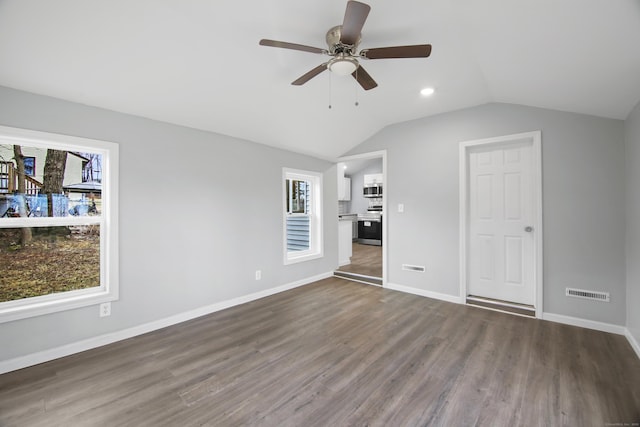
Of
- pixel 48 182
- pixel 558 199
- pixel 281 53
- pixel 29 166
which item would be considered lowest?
pixel 558 199

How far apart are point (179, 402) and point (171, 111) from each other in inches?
104

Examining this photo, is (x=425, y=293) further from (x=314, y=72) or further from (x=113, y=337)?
(x=113, y=337)

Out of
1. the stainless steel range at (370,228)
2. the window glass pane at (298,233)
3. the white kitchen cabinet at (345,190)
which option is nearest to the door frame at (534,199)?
the window glass pane at (298,233)

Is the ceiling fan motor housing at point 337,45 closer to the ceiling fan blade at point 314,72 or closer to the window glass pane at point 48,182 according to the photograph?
the ceiling fan blade at point 314,72

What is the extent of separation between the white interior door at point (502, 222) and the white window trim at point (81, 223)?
4256 millimetres

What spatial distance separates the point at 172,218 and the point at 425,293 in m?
3.54

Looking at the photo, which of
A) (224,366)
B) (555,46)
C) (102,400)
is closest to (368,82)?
(555,46)

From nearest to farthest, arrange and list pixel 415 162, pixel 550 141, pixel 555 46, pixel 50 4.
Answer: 1. pixel 50 4
2. pixel 555 46
3. pixel 550 141
4. pixel 415 162

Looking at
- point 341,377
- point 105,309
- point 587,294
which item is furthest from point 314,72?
point 587,294

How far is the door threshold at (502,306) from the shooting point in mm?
3225

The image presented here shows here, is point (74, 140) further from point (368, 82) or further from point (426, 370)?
point (426, 370)

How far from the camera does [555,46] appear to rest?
1.96 metres

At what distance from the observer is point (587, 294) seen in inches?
114

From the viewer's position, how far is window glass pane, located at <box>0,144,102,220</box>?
2.29 metres
